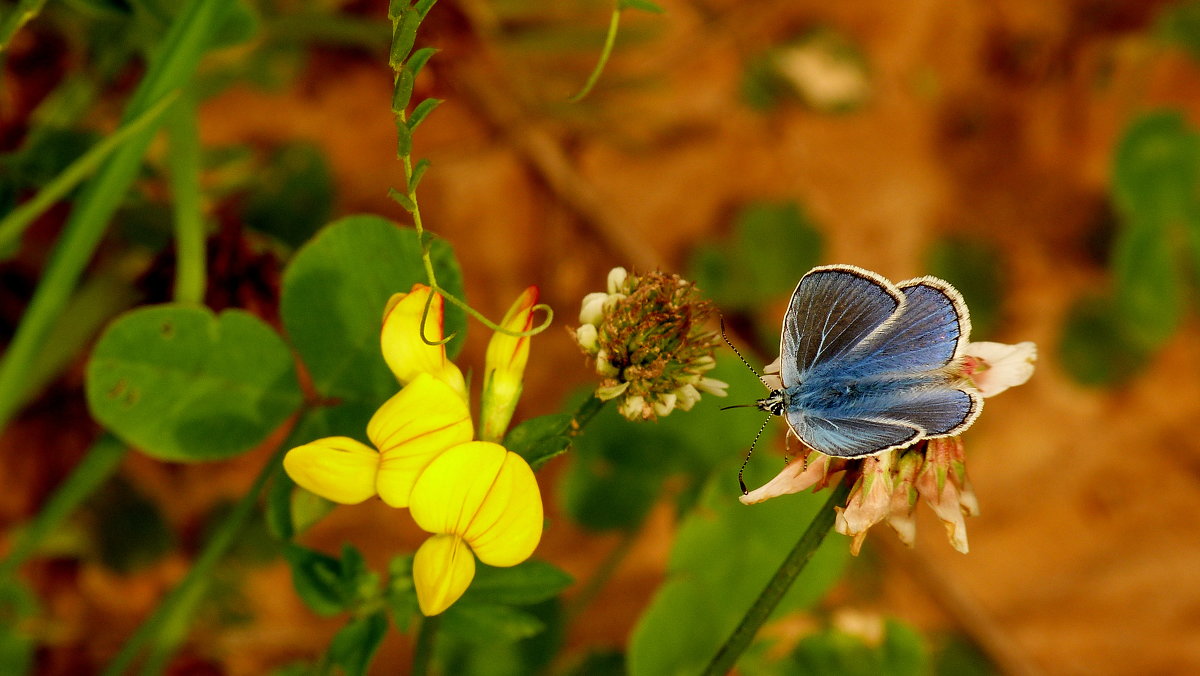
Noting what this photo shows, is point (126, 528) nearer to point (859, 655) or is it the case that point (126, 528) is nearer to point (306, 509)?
point (306, 509)

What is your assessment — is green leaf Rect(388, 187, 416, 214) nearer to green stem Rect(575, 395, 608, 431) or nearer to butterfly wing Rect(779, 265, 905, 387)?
green stem Rect(575, 395, 608, 431)

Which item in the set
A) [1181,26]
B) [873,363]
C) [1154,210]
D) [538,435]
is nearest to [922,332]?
[873,363]

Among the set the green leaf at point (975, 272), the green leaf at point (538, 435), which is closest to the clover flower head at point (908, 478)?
the green leaf at point (538, 435)

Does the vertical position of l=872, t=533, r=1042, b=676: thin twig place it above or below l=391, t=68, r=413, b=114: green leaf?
below

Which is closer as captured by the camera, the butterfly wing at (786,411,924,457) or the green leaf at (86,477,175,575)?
the butterfly wing at (786,411,924,457)

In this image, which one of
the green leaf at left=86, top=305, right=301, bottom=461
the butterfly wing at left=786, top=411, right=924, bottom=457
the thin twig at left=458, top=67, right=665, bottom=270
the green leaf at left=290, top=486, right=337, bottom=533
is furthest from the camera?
the thin twig at left=458, top=67, right=665, bottom=270

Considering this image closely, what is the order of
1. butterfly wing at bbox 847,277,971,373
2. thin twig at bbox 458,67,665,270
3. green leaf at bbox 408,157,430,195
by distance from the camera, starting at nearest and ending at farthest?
1. green leaf at bbox 408,157,430,195
2. butterfly wing at bbox 847,277,971,373
3. thin twig at bbox 458,67,665,270

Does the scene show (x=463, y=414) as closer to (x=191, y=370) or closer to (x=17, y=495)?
(x=191, y=370)

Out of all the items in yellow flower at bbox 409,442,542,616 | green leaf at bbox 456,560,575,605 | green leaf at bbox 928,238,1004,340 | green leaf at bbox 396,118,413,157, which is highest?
green leaf at bbox 396,118,413,157

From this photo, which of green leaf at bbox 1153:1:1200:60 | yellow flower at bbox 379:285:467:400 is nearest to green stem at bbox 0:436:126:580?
yellow flower at bbox 379:285:467:400
